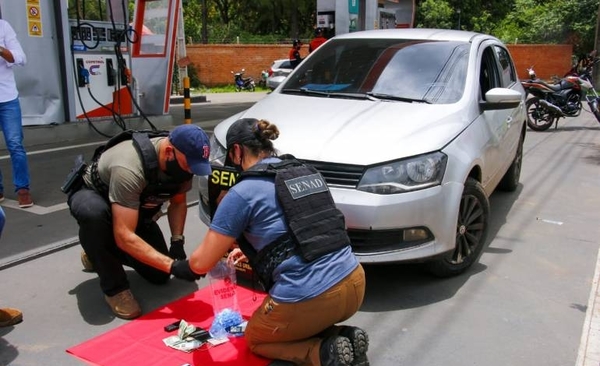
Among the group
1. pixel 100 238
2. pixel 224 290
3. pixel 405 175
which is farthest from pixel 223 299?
pixel 405 175

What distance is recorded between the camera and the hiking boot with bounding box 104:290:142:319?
3.31 m

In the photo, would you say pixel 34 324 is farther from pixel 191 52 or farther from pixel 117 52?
pixel 191 52

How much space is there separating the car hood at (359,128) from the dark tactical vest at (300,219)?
81 cm

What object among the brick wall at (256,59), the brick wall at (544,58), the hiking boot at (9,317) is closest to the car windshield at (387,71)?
the hiking boot at (9,317)

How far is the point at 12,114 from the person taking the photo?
5.20 m

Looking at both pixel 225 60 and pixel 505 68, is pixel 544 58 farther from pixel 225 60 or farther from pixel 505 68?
pixel 505 68

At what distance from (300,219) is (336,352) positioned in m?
0.61

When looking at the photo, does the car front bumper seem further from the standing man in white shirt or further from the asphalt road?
→ the standing man in white shirt

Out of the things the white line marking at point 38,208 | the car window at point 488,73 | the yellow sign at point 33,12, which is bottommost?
the white line marking at point 38,208

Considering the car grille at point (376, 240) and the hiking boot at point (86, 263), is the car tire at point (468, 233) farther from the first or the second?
the hiking boot at point (86, 263)

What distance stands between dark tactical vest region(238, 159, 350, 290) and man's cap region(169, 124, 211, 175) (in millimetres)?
510

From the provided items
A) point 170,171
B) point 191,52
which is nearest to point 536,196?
point 170,171

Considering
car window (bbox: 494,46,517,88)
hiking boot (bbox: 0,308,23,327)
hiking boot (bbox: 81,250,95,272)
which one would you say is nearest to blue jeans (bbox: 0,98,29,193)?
hiking boot (bbox: 81,250,95,272)

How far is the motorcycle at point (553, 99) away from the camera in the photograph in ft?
Result: 35.6
